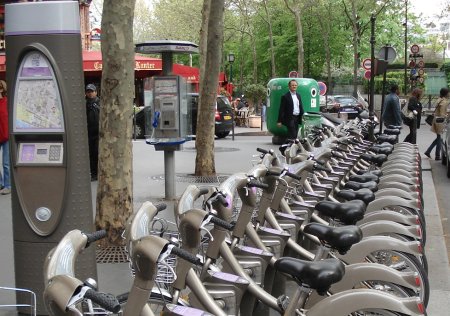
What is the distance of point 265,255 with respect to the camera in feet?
14.7

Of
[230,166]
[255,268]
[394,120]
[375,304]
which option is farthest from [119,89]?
[394,120]

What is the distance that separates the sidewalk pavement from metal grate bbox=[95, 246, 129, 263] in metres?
0.11

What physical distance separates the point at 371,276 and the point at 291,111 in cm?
987

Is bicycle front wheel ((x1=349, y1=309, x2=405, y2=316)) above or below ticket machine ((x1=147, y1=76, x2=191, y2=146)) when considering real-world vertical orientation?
below

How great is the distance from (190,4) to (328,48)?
34.3 feet

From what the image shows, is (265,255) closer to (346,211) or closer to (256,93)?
(346,211)

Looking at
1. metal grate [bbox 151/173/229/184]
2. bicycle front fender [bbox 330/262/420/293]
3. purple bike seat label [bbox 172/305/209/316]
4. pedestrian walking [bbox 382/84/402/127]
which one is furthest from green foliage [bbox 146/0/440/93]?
purple bike seat label [bbox 172/305/209/316]

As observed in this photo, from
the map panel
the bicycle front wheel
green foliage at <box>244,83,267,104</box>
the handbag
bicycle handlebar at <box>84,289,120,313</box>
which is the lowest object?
the bicycle front wheel

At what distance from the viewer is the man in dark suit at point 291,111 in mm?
13773

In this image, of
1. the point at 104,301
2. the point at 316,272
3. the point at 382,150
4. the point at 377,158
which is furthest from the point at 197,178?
the point at 104,301

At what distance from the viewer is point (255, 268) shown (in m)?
4.41

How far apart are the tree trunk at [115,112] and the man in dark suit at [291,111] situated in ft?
23.5

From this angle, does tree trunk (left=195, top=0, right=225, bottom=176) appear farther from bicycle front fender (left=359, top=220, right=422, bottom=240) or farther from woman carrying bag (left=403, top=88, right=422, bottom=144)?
bicycle front fender (left=359, top=220, right=422, bottom=240)

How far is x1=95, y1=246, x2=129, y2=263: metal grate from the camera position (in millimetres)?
6711
